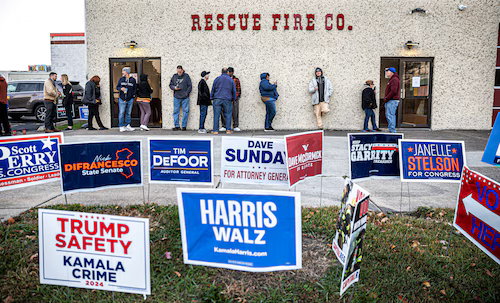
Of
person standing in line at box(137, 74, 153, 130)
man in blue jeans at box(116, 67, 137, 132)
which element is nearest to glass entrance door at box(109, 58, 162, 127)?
person standing in line at box(137, 74, 153, 130)

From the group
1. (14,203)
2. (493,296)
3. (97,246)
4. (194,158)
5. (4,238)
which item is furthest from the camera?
(14,203)

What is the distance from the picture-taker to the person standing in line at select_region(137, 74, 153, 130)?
12.3 m

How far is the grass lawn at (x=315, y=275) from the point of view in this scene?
9.54ft

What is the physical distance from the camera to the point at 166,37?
12.9 metres

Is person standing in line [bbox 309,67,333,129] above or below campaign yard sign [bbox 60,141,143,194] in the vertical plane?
above

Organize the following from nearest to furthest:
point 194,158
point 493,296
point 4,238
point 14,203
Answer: point 493,296, point 4,238, point 194,158, point 14,203

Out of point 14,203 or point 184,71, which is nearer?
point 14,203

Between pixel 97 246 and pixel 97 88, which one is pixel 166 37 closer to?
pixel 97 88

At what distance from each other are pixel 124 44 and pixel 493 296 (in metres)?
12.8

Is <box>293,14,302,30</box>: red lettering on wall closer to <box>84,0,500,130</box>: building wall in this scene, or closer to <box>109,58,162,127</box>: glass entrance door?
<box>84,0,500,130</box>: building wall

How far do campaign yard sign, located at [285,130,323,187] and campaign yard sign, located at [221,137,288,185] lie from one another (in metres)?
0.17

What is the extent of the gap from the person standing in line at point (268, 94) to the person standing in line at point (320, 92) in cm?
131

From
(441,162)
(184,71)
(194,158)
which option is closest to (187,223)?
(194,158)

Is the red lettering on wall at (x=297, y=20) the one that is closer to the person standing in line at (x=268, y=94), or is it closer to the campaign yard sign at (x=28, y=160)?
the person standing in line at (x=268, y=94)
